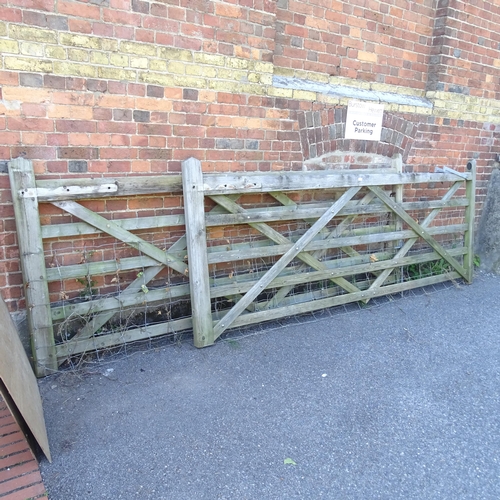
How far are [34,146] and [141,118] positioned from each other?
2.57 ft

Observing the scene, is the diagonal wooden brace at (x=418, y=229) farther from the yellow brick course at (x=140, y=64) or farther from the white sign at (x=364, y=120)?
the yellow brick course at (x=140, y=64)

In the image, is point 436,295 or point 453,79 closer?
point 436,295

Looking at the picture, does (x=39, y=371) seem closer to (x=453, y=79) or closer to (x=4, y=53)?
(x=4, y=53)

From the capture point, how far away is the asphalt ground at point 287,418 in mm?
2090

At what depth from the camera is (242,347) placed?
3387 mm

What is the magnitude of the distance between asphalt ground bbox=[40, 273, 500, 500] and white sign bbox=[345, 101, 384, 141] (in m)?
2.05

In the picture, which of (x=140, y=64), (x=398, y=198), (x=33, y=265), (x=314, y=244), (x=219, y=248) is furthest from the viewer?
(x=398, y=198)

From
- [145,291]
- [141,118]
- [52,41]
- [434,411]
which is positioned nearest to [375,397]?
[434,411]

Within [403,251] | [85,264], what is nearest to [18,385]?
[85,264]

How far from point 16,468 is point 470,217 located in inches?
200

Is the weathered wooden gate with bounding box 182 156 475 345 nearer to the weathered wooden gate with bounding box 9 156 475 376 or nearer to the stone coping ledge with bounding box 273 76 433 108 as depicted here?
the weathered wooden gate with bounding box 9 156 475 376

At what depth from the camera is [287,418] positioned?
2.56 meters

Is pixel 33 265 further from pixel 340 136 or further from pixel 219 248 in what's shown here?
pixel 340 136

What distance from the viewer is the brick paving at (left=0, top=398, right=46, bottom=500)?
193cm
